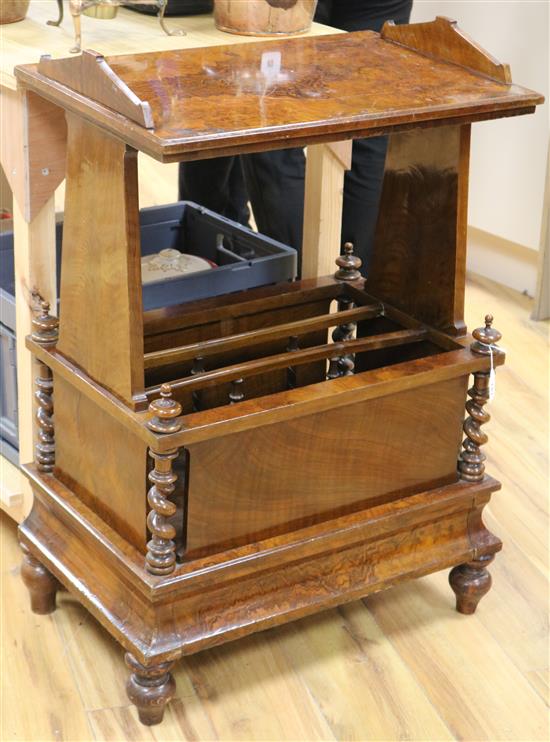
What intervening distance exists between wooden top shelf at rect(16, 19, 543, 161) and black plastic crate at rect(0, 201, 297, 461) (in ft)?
1.43

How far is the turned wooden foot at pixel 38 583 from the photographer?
1.87m

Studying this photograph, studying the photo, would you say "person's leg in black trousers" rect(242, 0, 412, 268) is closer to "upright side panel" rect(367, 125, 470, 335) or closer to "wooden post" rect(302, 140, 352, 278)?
"wooden post" rect(302, 140, 352, 278)

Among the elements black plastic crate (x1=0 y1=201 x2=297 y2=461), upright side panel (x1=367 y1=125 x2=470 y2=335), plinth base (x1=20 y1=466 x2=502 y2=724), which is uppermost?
upright side panel (x1=367 y1=125 x2=470 y2=335)

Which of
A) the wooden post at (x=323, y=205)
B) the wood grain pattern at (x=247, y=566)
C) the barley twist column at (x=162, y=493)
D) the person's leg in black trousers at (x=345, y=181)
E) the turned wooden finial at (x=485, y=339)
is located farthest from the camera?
the person's leg in black trousers at (x=345, y=181)

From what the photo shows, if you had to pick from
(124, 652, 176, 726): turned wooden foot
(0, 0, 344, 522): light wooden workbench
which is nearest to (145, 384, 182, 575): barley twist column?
(124, 652, 176, 726): turned wooden foot

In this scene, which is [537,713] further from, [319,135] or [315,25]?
[315,25]

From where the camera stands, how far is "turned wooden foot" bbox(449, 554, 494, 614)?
191 centimetres

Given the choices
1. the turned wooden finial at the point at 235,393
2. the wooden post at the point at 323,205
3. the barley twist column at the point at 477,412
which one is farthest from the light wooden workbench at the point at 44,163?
the barley twist column at the point at 477,412

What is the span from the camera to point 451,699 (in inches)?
69.9

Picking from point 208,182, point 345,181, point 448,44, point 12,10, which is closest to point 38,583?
point 12,10

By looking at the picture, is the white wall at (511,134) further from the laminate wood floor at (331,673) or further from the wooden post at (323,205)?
the laminate wood floor at (331,673)

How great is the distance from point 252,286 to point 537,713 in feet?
2.84

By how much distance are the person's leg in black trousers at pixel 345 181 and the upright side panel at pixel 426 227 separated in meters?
0.73

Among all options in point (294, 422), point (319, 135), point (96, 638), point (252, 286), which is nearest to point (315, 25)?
point (252, 286)
